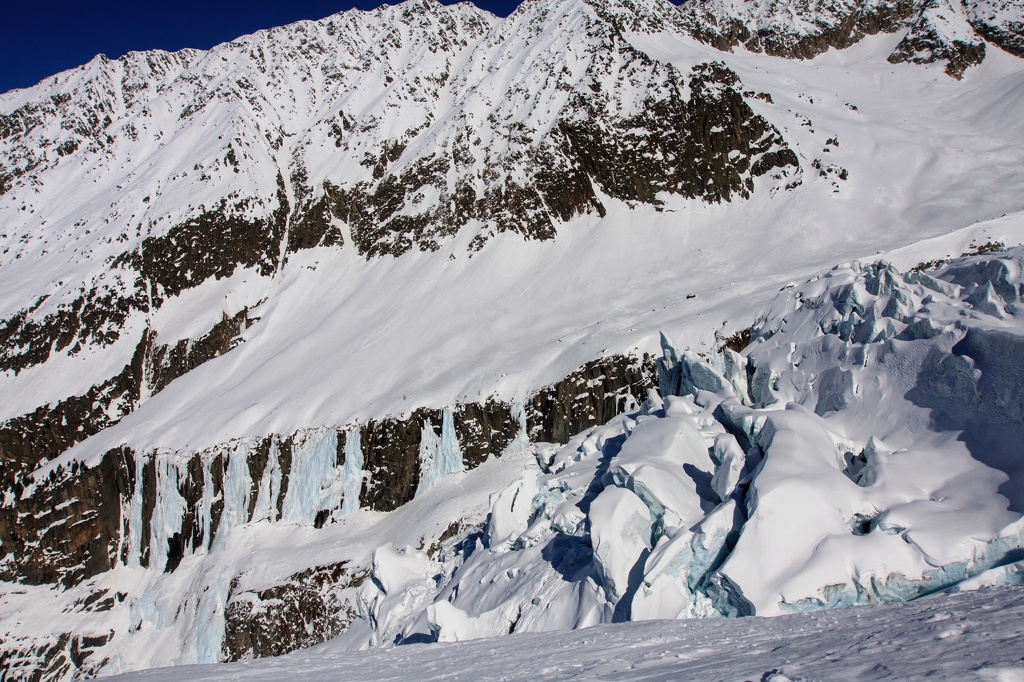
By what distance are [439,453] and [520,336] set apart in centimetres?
998

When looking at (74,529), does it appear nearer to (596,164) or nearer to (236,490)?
(236,490)

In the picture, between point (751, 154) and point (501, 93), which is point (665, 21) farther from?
point (751, 154)

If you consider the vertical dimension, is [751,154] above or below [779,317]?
above

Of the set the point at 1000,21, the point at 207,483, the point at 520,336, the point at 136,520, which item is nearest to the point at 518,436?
the point at 520,336

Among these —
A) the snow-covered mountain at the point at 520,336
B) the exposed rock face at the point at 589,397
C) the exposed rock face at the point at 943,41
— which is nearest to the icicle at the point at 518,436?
the snow-covered mountain at the point at 520,336

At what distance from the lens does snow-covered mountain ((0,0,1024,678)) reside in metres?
13.8

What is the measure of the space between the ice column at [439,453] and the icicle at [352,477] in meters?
3.96

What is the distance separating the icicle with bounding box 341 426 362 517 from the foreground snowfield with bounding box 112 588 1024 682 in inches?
1017

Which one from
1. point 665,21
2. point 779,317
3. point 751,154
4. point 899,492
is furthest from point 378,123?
point 899,492

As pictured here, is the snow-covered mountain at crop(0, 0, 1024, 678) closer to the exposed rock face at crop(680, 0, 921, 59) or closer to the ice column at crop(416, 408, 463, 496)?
the ice column at crop(416, 408, 463, 496)

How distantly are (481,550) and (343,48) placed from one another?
281 feet

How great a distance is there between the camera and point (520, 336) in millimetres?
42125

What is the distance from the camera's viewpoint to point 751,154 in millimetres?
52688

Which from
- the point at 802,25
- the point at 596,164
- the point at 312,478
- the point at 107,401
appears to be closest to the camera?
the point at 312,478
